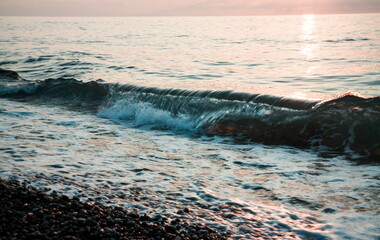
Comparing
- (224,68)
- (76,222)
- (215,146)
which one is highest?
(224,68)

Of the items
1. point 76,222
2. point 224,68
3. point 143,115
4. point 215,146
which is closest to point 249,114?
point 215,146

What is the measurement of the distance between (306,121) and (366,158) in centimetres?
263

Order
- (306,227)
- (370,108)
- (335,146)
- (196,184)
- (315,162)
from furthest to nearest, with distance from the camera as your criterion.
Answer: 1. (370,108)
2. (335,146)
3. (315,162)
4. (196,184)
5. (306,227)

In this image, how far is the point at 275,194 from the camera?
6059mm

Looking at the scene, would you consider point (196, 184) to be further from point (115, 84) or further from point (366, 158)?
point (115, 84)

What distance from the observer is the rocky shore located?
4387 mm

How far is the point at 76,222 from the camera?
4.67m

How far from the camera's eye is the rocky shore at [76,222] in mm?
4387

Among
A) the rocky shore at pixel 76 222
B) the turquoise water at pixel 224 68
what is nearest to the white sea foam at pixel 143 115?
the turquoise water at pixel 224 68

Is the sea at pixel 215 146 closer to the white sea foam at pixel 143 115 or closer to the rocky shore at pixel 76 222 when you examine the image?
the white sea foam at pixel 143 115

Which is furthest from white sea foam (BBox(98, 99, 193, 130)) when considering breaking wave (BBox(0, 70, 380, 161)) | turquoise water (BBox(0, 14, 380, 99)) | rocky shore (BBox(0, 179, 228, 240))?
rocky shore (BBox(0, 179, 228, 240))

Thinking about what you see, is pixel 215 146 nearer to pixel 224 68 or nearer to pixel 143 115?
pixel 143 115

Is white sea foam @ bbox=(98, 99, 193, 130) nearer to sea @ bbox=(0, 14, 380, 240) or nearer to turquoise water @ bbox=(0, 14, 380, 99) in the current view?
sea @ bbox=(0, 14, 380, 240)

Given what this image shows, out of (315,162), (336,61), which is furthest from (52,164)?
(336,61)
